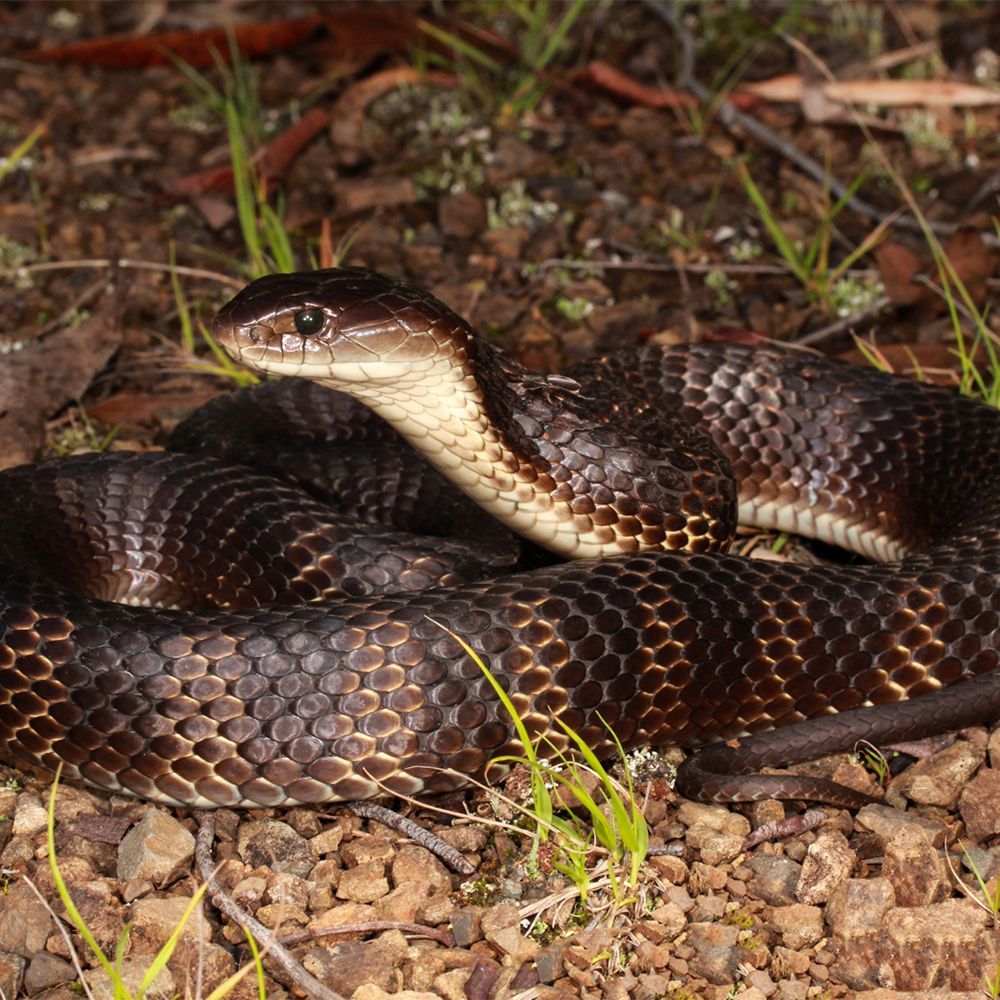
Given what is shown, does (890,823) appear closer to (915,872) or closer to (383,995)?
(915,872)

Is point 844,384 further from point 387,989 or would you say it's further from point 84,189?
point 84,189

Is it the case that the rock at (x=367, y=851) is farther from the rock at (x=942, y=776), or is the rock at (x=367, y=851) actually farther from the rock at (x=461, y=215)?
the rock at (x=461, y=215)

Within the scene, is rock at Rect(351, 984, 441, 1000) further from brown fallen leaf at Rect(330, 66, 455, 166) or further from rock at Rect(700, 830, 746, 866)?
brown fallen leaf at Rect(330, 66, 455, 166)

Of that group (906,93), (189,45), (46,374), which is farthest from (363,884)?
(189,45)

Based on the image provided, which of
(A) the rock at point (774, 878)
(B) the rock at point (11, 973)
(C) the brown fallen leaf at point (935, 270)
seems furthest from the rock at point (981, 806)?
(C) the brown fallen leaf at point (935, 270)

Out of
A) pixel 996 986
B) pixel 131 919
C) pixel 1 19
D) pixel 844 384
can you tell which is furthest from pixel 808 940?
pixel 1 19

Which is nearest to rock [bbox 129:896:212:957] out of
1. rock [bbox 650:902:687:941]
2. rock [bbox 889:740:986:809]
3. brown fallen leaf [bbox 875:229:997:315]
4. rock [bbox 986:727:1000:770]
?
rock [bbox 650:902:687:941]
